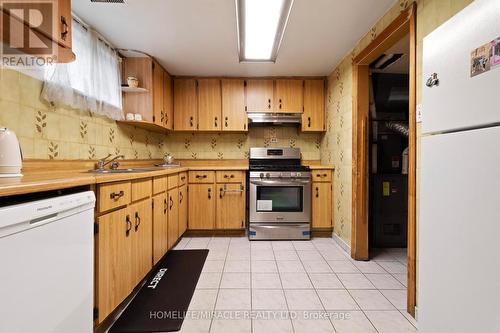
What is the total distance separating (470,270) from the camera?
2.40ft

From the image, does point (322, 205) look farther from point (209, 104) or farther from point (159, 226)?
point (209, 104)

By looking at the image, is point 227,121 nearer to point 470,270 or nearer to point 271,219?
point 271,219

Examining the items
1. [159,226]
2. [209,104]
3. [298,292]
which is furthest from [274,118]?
[298,292]

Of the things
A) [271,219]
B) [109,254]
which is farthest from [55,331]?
[271,219]

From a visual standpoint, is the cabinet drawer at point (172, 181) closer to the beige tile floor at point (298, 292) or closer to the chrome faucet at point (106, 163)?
the chrome faucet at point (106, 163)

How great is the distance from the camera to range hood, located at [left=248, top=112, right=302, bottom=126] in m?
3.36

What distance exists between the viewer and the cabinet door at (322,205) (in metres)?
3.09

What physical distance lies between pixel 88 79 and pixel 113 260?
5.25 ft

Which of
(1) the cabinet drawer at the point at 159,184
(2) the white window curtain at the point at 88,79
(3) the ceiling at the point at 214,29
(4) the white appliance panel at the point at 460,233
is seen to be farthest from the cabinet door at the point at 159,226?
(4) the white appliance panel at the point at 460,233

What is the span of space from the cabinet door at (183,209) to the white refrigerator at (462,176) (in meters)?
2.43

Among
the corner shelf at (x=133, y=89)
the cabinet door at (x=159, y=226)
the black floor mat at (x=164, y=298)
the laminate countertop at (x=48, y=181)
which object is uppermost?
the corner shelf at (x=133, y=89)

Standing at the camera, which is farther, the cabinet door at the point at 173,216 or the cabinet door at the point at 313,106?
the cabinet door at the point at 313,106

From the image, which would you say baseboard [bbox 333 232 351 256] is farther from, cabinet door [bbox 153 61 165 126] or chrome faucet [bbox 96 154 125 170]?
cabinet door [bbox 153 61 165 126]

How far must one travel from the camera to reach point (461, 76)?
78 cm
